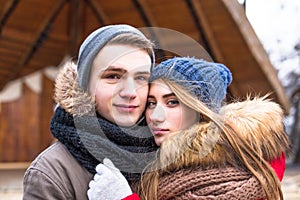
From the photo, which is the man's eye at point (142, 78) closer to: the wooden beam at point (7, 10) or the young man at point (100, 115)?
the young man at point (100, 115)

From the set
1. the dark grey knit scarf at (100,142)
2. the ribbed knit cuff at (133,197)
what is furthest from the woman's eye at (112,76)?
the ribbed knit cuff at (133,197)

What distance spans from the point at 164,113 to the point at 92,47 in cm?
28

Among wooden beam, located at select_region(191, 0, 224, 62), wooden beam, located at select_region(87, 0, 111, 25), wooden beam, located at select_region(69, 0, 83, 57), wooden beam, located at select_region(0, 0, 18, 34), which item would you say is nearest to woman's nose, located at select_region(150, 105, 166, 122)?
wooden beam, located at select_region(191, 0, 224, 62)

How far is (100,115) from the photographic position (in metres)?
1.55

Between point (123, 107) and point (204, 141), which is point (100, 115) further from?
point (204, 141)

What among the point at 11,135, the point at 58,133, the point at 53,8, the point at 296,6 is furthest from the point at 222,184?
the point at 296,6

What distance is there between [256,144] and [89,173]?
49 centimetres

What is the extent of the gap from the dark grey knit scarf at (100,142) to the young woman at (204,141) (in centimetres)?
4

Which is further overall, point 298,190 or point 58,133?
point 298,190

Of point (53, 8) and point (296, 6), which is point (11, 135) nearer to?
point (53, 8)

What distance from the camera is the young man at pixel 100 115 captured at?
1484mm

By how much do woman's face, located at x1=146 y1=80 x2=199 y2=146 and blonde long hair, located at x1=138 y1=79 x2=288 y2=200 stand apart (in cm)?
3

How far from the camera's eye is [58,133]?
153cm

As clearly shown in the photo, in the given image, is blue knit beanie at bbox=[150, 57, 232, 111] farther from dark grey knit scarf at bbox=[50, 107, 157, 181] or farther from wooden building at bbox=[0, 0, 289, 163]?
wooden building at bbox=[0, 0, 289, 163]
